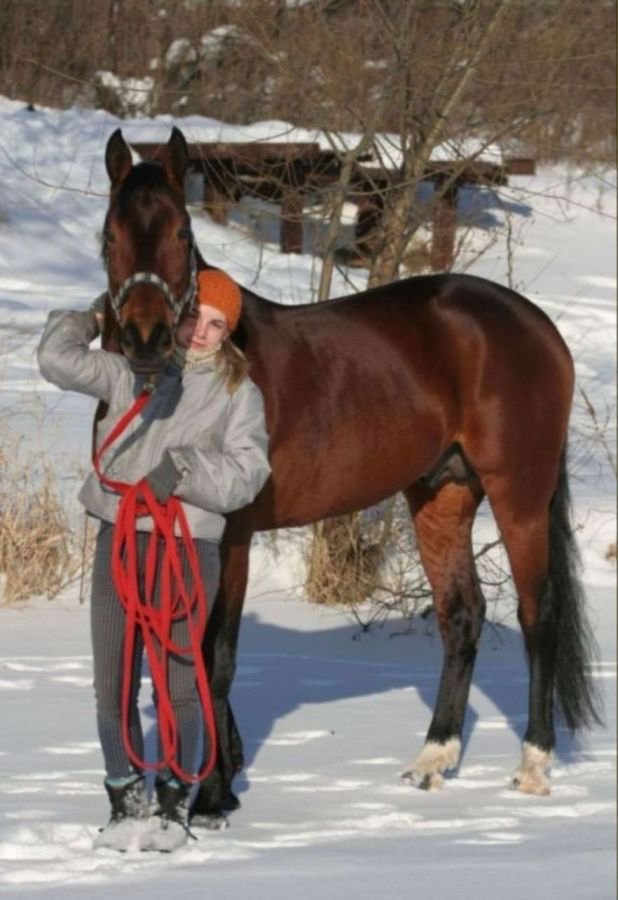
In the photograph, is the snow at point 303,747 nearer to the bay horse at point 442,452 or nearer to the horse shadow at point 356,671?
the horse shadow at point 356,671

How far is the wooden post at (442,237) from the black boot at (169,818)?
413 centimetres

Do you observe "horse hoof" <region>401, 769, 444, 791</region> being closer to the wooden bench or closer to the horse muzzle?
the horse muzzle

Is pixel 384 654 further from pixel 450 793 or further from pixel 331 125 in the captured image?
pixel 331 125

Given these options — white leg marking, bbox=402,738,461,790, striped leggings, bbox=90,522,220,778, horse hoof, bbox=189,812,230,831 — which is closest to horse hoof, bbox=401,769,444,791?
white leg marking, bbox=402,738,461,790

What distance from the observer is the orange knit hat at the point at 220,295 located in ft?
14.0

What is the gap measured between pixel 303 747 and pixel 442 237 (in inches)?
134

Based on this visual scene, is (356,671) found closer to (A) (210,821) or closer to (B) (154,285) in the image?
(A) (210,821)

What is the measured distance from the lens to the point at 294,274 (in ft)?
38.0

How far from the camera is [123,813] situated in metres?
4.13

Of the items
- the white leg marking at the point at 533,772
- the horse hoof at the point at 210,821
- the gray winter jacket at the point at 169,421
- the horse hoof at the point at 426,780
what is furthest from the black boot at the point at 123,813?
the white leg marking at the point at 533,772

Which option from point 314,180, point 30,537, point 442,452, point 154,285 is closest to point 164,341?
point 154,285

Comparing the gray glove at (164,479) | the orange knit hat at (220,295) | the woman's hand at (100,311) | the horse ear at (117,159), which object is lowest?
the gray glove at (164,479)

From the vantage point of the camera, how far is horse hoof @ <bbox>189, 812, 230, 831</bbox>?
4.43 metres

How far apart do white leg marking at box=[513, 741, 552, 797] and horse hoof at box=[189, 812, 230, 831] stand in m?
1.00
